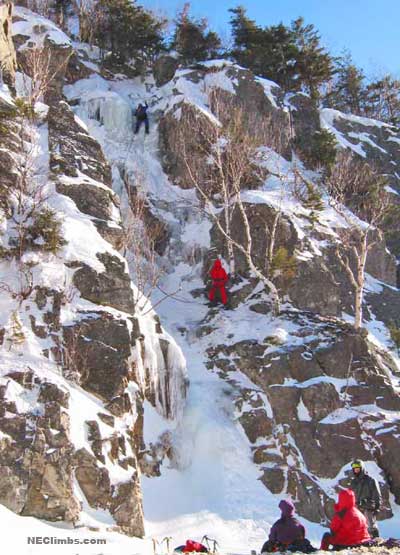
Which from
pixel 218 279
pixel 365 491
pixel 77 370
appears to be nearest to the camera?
pixel 365 491

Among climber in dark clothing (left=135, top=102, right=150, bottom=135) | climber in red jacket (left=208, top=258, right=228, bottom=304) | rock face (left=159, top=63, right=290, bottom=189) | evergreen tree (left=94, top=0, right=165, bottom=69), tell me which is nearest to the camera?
climber in red jacket (left=208, top=258, right=228, bottom=304)

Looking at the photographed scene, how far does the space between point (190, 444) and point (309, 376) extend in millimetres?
3698

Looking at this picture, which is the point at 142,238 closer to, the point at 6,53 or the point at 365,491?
the point at 6,53

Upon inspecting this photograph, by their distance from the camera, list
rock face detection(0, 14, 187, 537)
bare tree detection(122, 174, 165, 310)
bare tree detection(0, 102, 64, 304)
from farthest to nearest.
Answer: bare tree detection(122, 174, 165, 310), bare tree detection(0, 102, 64, 304), rock face detection(0, 14, 187, 537)

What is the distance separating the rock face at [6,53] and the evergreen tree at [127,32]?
29.5 ft

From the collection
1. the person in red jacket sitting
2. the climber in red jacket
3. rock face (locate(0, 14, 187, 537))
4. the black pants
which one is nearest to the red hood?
the person in red jacket sitting

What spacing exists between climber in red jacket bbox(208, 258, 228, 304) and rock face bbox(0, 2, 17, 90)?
9.10m

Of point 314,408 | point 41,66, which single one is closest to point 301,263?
point 314,408

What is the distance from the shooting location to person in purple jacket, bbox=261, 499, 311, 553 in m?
6.90

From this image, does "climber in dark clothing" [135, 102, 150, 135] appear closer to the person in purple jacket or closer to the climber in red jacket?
the climber in red jacket

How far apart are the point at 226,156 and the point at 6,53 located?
27.8 ft

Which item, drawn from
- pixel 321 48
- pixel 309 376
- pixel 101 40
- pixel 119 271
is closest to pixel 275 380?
pixel 309 376

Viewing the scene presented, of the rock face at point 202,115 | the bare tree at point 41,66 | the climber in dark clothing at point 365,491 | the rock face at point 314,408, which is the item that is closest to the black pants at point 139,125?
the rock face at point 202,115

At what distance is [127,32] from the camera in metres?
28.6
